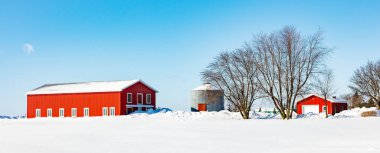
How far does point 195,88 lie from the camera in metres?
66.6

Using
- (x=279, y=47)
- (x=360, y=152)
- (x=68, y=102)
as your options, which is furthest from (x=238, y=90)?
(x=360, y=152)

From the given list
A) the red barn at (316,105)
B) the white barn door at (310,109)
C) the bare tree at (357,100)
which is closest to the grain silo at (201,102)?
the red barn at (316,105)

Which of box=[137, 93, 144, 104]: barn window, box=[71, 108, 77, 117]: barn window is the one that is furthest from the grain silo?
box=[71, 108, 77, 117]: barn window

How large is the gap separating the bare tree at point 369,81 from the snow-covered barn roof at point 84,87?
116ft

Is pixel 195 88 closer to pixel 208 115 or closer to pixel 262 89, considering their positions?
pixel 208 115

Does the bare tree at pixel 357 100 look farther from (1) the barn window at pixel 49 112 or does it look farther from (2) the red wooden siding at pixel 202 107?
(1) the barn window at pixel 49 112

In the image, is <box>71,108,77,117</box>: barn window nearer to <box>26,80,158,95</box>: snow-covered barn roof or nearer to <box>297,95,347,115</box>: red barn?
<box>26,80,158,95</box>: snow-covered barn roof

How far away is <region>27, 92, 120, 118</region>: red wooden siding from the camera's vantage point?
2249 inches

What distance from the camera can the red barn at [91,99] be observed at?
5708cm

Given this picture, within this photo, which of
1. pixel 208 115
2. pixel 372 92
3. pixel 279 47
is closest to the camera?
pixel 279 47

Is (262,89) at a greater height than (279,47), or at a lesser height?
lesser

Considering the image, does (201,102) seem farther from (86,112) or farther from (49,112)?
(49,112)

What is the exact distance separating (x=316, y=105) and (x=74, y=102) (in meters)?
35.7

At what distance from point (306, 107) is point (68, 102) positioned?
35384mm
